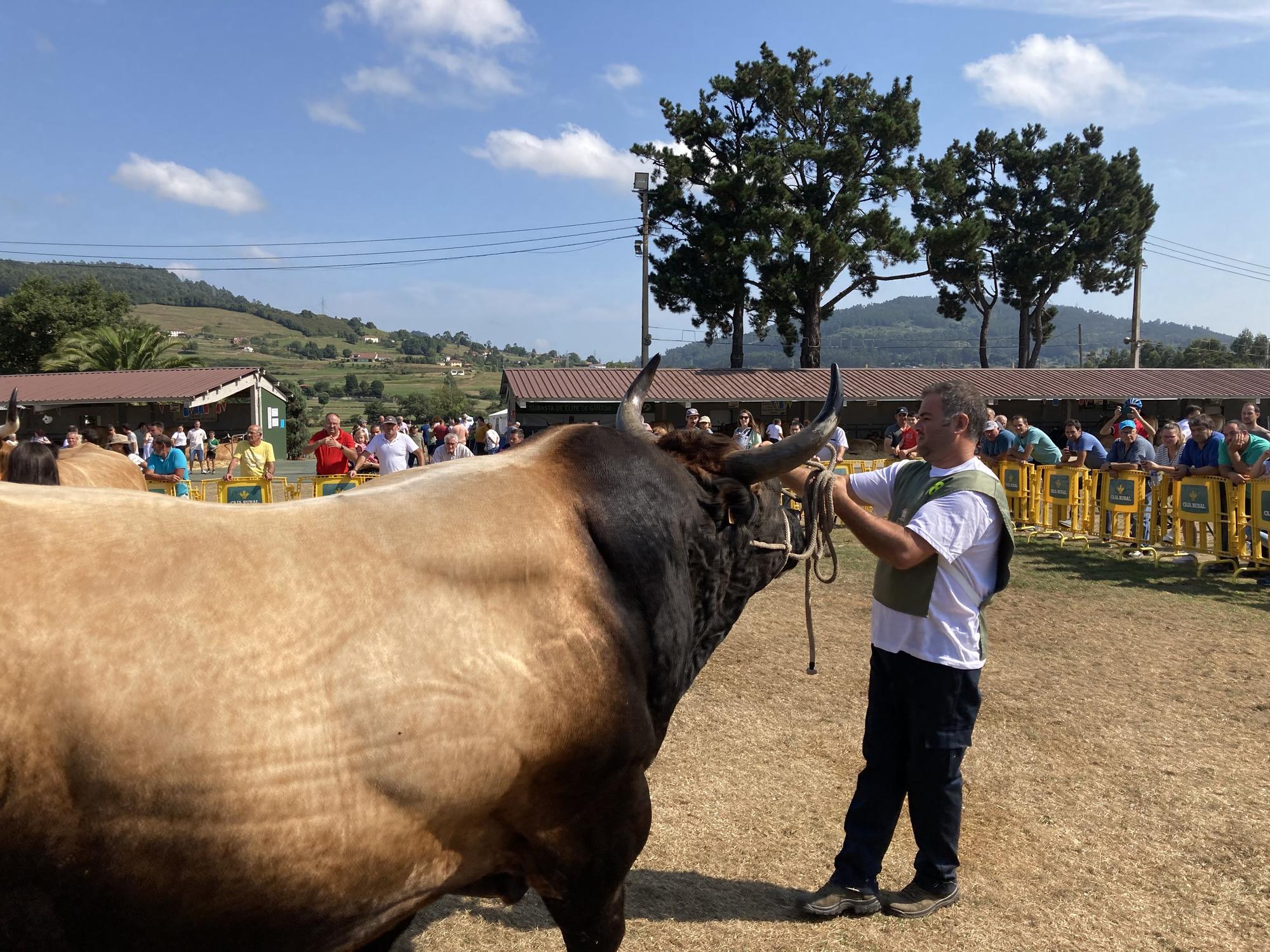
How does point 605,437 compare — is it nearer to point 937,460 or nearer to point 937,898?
point 937,460

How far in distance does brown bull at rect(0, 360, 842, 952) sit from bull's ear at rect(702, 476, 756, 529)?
26 centimetres

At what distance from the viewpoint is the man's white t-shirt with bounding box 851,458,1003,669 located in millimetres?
3404

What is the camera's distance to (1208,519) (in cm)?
1110

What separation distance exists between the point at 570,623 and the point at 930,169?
1809 inches

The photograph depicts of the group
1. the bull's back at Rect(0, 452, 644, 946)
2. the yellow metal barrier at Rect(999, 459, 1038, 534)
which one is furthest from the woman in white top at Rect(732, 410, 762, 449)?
the bull's back at Rect(0, 452, 644, 946)

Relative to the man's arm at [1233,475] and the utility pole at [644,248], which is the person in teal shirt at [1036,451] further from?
the utility pole at [644,248]

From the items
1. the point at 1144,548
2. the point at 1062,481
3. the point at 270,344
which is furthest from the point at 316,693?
the point at 270,344

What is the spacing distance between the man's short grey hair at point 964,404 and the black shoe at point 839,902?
195 cm

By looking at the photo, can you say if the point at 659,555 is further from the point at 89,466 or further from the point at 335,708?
the point at 89,466

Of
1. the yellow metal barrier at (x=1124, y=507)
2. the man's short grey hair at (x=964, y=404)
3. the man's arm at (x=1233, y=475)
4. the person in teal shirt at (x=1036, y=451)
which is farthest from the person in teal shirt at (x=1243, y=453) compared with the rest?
the man's short grey hair at (x=964, y=404)

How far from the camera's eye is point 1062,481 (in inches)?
539

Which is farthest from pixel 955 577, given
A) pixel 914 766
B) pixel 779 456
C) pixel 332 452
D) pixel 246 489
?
pixel 246 489

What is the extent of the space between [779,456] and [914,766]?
1.56 meters

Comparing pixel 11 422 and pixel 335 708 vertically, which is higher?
pixel 11 422
